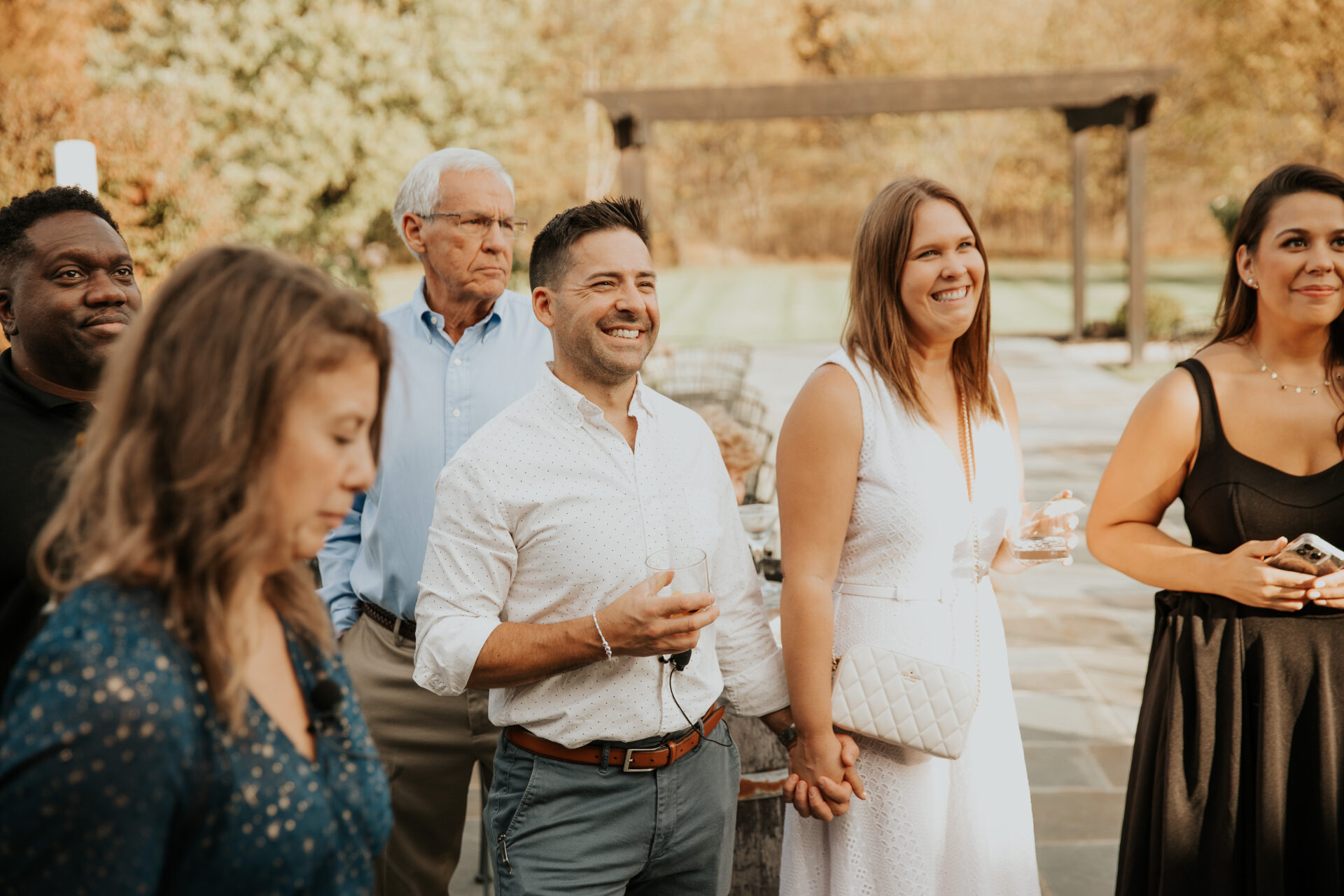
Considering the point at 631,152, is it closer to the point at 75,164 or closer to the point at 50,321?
the point at 75,164

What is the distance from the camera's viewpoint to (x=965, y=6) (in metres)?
33.1

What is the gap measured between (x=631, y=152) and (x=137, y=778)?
14.5 m

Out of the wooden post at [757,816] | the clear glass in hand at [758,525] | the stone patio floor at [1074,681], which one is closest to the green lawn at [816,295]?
the stone patio floor at [1074,681]

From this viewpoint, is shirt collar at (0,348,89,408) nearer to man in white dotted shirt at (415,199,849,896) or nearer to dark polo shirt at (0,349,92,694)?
dark polo shirt at (0,349,92,694)

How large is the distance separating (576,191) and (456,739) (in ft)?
107

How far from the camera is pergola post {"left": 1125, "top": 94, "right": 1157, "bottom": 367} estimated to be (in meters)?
15.9

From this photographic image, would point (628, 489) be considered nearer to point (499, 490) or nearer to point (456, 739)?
point (499, 490)

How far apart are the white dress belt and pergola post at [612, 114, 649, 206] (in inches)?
494

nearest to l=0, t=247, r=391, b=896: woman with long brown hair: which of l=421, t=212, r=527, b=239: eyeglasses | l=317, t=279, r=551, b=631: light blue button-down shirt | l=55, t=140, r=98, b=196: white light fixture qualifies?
l=317, t=279, r=551, b=631: light blue button-down shirt

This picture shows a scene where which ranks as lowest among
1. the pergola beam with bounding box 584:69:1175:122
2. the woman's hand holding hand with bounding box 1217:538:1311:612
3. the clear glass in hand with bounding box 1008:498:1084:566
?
the woman's hand holding hand with bounding box 1217:538:1311:612

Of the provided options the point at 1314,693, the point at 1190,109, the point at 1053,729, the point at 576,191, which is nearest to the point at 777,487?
the point at 1314,693

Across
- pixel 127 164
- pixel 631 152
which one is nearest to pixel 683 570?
pixel 127 164

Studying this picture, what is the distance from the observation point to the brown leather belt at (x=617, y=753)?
2064 millimetres

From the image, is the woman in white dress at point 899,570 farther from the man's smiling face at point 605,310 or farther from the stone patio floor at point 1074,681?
the stone patio floor at point 1074,681
